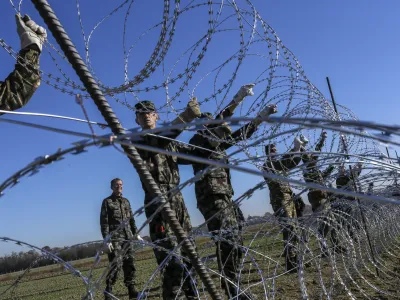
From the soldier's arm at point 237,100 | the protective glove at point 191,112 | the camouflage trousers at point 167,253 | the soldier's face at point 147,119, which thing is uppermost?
the soldier's arm at point 237,100

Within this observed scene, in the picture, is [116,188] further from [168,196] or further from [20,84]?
[20,84]

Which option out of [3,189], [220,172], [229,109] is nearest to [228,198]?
[220,172]

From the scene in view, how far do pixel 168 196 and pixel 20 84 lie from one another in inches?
51.4

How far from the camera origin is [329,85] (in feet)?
23.5

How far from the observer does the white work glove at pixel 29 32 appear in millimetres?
2699

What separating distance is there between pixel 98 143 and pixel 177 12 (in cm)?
131

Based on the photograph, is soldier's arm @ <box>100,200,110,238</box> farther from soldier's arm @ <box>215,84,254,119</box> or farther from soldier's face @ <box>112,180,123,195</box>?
soldier's arm @ <box>215,84,254,119</box>

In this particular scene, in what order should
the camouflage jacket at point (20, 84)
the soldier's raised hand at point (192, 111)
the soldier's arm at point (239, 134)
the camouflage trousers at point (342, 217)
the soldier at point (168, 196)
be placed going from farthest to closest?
the soldier's arm at point (239, 134), the camouflage trousers at point (342, 217), the soldier at point (168, 196), the soldier's raised hand at point (192, 111), the camouflage jacket at point (20, 84)

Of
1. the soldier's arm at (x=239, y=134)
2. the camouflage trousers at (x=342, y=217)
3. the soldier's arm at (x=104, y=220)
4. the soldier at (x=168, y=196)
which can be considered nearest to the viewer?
the soldier at (x=168, y=196)

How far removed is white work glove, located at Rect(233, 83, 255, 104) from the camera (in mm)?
4391

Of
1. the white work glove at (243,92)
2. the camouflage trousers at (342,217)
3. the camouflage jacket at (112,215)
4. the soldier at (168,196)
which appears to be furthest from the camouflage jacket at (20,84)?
the camouflage jacket at (112,215)

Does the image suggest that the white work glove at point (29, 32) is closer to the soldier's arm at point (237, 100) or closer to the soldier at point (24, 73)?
the soldier at point (24, 73)

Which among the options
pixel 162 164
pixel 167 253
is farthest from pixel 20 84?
pixel 162 164

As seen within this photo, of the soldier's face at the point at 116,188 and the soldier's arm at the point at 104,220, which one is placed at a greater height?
the soldier's face at the point at 116,188
